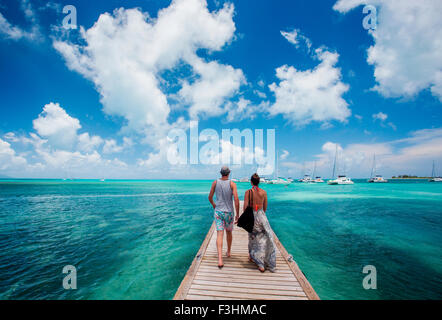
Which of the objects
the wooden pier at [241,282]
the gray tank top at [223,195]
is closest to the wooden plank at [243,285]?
the wooden pier at [241,282]

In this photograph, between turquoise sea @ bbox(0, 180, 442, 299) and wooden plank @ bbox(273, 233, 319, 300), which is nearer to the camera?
wooden plank @ bbox(273, 233, 319, 300)

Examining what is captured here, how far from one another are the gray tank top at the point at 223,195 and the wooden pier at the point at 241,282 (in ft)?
5.65

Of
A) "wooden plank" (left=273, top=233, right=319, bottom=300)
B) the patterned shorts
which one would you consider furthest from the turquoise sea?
the patterned shorts

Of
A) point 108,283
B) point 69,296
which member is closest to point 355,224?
point 108,283

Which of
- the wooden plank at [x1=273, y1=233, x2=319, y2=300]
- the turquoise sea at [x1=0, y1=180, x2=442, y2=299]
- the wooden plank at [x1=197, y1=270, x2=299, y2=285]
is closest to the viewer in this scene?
the wooden plank at [x1=273, y1=233, x2=319, y2=300]

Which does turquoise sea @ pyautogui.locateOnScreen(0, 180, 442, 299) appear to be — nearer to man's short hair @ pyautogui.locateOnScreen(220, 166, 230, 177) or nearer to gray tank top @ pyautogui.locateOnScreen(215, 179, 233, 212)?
gray tank top @ pyautogui.locateOnScreen(215, 179, 233, 212)

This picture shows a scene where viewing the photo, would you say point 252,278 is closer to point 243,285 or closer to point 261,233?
point 243,285

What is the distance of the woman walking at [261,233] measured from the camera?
4.45 m

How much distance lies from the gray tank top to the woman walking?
475 millimetres

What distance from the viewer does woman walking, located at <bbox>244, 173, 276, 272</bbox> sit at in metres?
4.45

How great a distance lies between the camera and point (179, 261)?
7824 millimetres

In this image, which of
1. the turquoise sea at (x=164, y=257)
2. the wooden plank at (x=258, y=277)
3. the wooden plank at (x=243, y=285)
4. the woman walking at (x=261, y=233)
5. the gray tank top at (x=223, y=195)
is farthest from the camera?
the turquoise sea at (x=164, y=257)

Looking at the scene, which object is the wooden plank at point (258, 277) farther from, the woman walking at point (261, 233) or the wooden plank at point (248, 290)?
the wooden plank at point (248, 290)

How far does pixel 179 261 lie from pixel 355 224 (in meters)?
15.4
